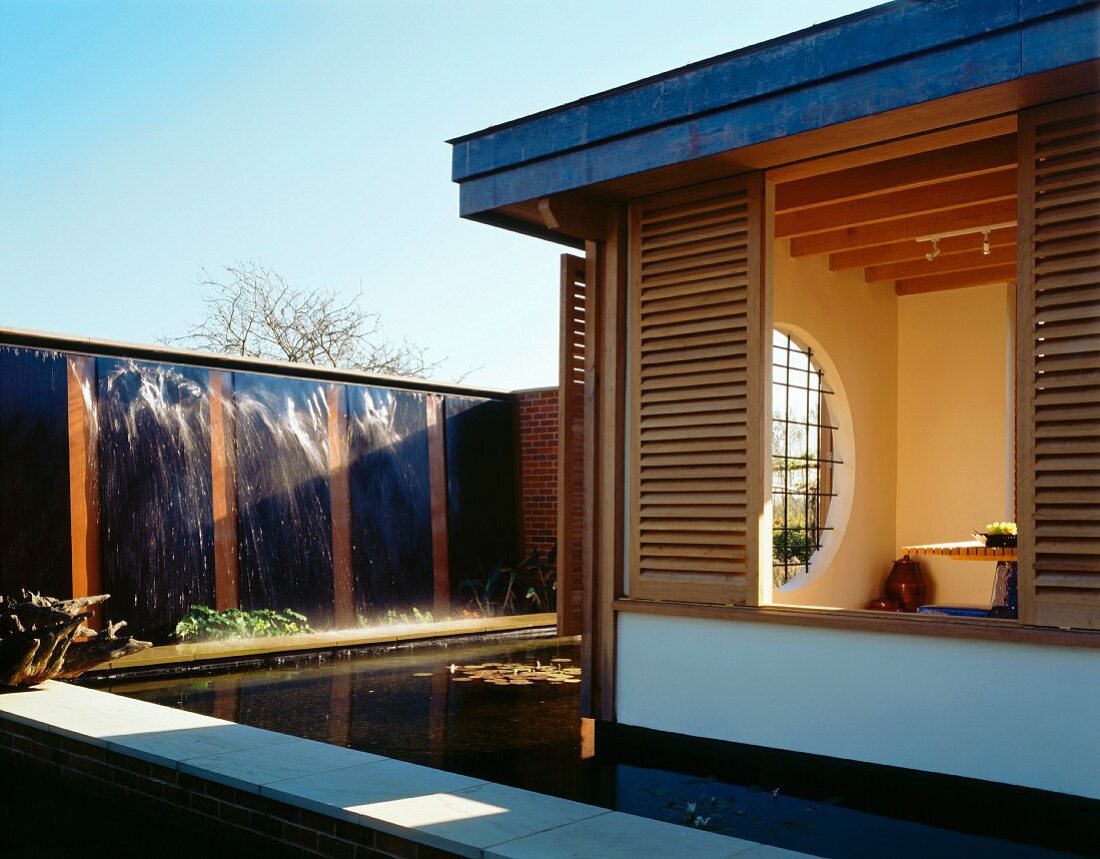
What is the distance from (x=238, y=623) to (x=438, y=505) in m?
2.60

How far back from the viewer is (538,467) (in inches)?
448

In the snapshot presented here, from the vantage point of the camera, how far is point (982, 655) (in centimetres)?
396

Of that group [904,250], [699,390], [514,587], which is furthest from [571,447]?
[514,587]

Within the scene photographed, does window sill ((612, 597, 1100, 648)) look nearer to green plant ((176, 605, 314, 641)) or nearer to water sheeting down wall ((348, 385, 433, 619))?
green plant ((176, 605, 314, 641))

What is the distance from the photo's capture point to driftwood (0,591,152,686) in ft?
18.3

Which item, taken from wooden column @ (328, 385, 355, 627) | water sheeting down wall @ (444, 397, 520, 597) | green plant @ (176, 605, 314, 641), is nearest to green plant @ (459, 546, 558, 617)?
water sheeting down wall @ (444, 397, 520, 597)

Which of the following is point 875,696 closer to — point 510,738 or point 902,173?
point 510,738

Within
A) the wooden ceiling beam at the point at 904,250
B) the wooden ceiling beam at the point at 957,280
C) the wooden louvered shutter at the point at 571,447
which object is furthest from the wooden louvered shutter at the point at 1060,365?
the wooden ceiling beam at the point at 957,280

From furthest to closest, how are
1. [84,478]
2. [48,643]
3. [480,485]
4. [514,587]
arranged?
[480,485] < [514,587] < [84,478] < [48,643]

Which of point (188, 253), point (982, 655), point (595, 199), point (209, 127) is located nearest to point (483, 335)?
point (188, 253)

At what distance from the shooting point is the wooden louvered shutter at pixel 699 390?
470 centimetres

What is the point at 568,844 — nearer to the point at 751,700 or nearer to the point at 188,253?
the point at 751,700

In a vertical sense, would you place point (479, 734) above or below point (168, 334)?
below

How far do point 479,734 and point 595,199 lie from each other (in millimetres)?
2678
